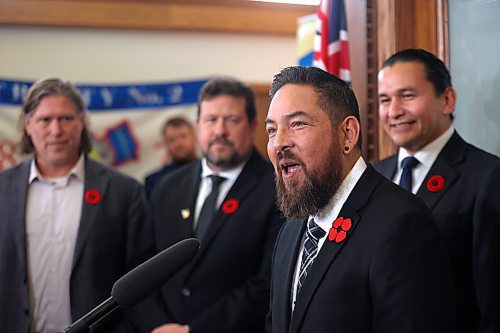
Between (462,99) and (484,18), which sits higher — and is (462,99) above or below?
below

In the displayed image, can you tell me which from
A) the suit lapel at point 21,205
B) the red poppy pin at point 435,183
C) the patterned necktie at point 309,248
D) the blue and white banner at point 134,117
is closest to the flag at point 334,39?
Answer: the red poppy pin at point 435,183

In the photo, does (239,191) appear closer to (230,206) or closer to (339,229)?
(230,206)

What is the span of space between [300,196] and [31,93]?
151 cm

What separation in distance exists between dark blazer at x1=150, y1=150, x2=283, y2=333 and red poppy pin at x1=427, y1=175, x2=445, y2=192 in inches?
25.2

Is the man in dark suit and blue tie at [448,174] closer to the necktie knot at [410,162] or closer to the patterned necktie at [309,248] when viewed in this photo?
the necktie knot at [410,162]

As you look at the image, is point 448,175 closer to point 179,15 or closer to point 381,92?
point 381,92

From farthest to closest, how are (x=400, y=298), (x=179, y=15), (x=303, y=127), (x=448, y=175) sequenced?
(x=179, y=15) → (x=448, y=175) → (x=303, y=127) → (x=400, y=298)

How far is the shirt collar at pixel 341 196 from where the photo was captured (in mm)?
1634

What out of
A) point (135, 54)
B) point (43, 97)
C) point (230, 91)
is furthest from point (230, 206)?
point (135, 54)

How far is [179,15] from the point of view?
6.19 m

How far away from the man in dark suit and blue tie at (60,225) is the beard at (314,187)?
3.67 feet

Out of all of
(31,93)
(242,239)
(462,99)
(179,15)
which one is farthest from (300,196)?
(179,15)

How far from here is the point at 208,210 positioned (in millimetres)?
2545

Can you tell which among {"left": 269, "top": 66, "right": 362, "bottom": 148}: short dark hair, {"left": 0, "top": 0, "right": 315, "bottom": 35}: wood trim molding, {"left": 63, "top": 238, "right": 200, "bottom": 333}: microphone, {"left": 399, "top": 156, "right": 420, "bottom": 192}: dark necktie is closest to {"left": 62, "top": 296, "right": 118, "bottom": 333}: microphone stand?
{"left": 63, "top": 238, "right": 200, "bottom": 333}: microphone
